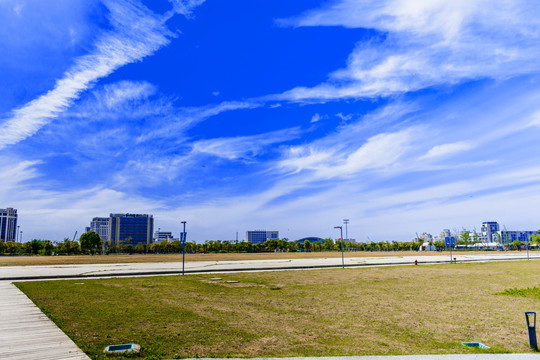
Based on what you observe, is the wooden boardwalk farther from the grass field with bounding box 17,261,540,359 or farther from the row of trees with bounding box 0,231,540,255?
the row of trees with bounding box 0,231,540,255

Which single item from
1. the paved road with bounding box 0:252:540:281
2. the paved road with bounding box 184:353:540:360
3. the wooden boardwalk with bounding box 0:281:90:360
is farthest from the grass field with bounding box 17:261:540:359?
the paved road with bounding box 0:252:540:281

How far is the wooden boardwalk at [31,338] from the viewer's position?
331 inches

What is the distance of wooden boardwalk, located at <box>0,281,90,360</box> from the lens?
8.41 m

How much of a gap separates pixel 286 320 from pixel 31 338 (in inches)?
315

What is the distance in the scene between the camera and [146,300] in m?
17.1

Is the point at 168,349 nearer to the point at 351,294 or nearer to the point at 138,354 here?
the point at 138,354

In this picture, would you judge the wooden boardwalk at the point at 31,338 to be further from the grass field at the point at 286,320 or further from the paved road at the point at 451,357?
the paved road at the point at 451,357

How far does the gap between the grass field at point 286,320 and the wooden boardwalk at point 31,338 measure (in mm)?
376

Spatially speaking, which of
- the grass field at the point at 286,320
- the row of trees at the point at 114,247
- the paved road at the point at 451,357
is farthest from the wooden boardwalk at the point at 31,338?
the row of trees at the point at 114,247

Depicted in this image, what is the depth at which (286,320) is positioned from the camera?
12.7 meters

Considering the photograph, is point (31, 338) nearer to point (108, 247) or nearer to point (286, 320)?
point (286, 320)

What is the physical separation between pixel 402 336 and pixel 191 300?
1053 cm

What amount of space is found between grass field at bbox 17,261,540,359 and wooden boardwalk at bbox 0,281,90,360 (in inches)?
14.8

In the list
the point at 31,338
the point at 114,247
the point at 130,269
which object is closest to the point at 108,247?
Answer: the point at 114,247
